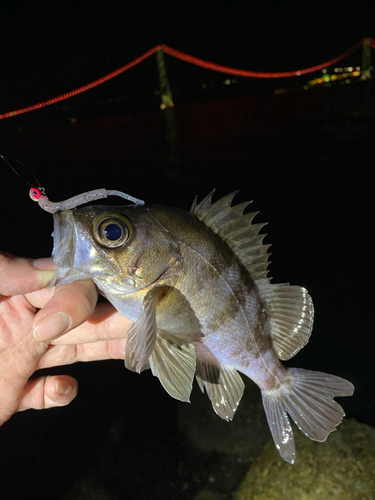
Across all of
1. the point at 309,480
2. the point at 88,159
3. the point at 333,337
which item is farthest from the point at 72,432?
the point at 88,159

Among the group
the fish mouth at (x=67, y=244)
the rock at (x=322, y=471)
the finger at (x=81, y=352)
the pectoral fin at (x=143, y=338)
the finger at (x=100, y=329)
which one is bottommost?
the rock at (x=322, y=471)

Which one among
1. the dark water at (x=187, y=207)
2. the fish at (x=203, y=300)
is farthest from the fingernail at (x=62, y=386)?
the dark water at (x=187, y=207)

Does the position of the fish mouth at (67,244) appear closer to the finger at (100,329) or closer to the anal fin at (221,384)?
the finger at (100,329)

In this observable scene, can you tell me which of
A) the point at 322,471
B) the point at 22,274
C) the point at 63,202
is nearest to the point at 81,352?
the point at 22,274

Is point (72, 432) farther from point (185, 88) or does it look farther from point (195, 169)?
point (185, 88)

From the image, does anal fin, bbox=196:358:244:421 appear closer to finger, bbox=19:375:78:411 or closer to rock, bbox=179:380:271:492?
finger, bbox=19:375:78:411

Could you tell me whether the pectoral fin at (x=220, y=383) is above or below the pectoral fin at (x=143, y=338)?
below
